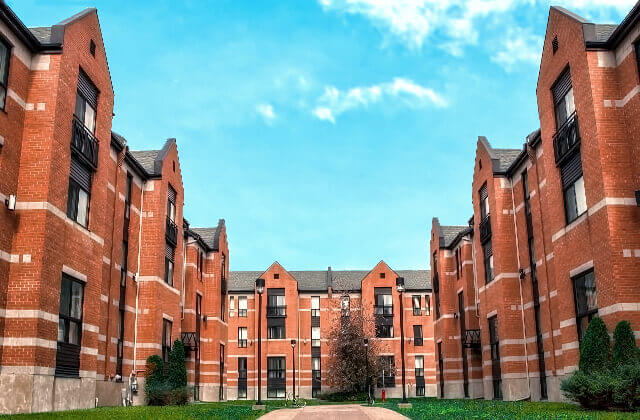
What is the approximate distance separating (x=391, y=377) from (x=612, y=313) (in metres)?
45.6

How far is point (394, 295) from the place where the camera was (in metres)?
64.4

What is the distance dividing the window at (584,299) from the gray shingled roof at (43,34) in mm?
19285

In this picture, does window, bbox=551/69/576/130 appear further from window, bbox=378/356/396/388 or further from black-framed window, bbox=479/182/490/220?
window, bbox=378/356/396/388

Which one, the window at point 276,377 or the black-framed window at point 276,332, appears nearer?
the window at point 276,377

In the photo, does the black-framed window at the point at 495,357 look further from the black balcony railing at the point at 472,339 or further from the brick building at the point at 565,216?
the black balcony railing at the point at 472,339

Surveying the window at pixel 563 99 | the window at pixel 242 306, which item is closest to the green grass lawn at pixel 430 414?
the window at pixel 563 99

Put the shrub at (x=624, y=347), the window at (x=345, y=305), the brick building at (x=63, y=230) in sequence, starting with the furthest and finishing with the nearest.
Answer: the window at (x=345, y=305) < the brick building at (x=63, y=230) < the shrub at (x=624, y=347)

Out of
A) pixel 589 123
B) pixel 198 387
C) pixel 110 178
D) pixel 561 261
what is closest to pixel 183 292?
pixel 198 387

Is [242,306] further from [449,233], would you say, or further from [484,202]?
[484,202]

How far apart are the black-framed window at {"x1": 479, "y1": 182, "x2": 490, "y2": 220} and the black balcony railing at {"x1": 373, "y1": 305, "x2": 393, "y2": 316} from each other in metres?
29.9

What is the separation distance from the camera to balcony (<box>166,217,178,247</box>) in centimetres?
3359

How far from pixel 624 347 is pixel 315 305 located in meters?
50.0

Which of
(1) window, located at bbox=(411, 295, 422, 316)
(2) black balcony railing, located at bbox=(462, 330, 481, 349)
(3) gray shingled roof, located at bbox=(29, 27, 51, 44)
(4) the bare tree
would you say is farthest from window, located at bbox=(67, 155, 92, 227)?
(1) window, located at bbox=(411, 295, 422, 316)

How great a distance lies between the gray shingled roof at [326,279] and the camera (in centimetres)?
6606
